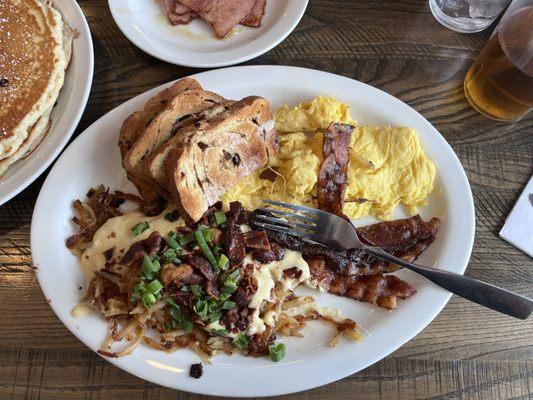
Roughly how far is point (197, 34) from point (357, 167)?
1318mm

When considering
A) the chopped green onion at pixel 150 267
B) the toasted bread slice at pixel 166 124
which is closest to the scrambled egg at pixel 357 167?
the toasted bread slice at pixel 166 124

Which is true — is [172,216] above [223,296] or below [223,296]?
above

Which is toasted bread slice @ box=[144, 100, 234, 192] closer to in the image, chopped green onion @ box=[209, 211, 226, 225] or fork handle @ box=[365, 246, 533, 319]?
chopped green onion @ box=[209, 211, 226, 225]

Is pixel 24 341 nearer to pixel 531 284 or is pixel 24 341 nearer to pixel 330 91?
pixel 330 91

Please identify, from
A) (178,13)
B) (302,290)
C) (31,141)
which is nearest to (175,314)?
(302,290)

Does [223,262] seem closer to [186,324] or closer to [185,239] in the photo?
[185,239]

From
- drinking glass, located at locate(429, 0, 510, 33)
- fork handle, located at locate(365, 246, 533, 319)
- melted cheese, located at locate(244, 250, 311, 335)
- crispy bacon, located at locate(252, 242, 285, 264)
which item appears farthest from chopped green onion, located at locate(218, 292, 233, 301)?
drinking glass, located at locate(429, 0, 510, 33)

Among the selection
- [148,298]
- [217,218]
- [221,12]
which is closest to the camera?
[148,298]

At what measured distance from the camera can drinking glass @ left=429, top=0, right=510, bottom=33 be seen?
9.87ft

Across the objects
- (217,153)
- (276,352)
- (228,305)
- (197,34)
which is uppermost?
(197,34)

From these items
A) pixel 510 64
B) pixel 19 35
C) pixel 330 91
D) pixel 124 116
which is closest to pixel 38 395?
pixel 124 116

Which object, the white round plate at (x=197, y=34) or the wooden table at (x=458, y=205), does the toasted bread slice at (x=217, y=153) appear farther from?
the wooden table at (x=458, y=205)

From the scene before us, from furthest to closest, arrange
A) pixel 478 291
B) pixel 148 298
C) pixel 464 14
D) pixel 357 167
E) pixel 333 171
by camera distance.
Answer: pixel 464 14
pixel 357 167
pixel 333 171
pixel 478 291
pixel 148 298

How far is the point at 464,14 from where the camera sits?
3.06 meters
